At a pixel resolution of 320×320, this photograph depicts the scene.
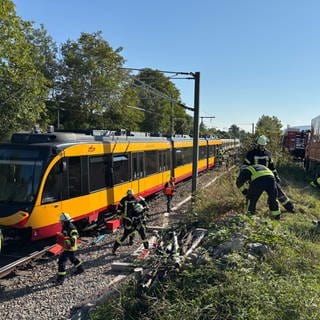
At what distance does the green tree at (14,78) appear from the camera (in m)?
23.2

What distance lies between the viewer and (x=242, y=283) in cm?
573

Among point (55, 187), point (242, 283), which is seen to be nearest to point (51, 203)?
point (55, 187)

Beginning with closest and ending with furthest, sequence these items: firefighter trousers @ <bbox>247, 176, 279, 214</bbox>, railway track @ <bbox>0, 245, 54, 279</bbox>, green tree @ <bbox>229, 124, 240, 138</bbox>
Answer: railway track @ <bbox>0, 245, 54, 279</bbox> → firefighter trousers @ <bbox>247, 176, 279, 214</bbox> → green tree @ <bbox>229, 124, 240, 138</bbox>

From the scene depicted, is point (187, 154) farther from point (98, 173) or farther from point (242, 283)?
point (242, 283)

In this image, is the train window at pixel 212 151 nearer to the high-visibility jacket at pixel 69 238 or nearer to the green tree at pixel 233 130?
the high-visibility jacket at pixel 69 238

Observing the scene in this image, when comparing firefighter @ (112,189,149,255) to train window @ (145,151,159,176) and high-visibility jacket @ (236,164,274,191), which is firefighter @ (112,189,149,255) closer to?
high-visibility jacket @ (236,164,274,191)

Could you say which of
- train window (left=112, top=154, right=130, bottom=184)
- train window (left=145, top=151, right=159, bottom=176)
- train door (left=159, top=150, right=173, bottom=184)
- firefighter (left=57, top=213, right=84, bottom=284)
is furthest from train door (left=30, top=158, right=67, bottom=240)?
train door (left=159, top=150, right=173, bottom=184)

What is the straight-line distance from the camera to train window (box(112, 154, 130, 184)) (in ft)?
44.7

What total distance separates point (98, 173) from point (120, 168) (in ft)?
5.60

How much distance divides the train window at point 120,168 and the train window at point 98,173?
557 mm

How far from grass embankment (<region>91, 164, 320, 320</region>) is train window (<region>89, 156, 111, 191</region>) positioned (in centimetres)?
458

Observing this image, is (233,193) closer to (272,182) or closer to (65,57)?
(272,182)

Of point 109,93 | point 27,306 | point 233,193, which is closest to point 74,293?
point 27,306

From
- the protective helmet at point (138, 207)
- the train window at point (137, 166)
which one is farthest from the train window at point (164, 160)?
the protective helmet at point (138, 207)
